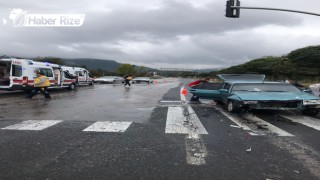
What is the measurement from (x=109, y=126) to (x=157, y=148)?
2.72 metres

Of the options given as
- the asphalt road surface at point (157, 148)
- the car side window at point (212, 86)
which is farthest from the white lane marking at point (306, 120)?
the car side window at point (212, 86)

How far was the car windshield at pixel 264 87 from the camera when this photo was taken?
506 inches

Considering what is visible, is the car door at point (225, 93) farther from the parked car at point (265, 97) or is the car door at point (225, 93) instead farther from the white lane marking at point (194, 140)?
the white lane marking at point (194, 140)

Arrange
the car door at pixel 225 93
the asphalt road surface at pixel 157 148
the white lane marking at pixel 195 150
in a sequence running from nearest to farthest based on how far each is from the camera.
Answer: the asphalt road surface at pixel 157 148 → the white lane marking at pixel 195 150 → the car door at pixel 225 93

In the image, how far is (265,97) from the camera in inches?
454

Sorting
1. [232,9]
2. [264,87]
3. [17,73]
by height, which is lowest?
[264,87]

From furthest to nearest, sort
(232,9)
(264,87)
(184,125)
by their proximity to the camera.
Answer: (232,9) < (264,87) < (184,125)

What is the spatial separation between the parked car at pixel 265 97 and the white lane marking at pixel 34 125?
582 centimetres

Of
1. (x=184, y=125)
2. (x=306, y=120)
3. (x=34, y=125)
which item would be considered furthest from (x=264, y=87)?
(x=34, y=125)

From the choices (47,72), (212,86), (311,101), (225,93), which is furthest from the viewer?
(47,72)

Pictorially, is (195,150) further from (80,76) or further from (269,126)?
(80,76)

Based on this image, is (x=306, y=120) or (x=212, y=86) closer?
(x=306, y=120)

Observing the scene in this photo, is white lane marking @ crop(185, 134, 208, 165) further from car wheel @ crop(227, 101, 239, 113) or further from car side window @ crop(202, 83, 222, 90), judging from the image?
car side window @ crop(202, 83, 222, 90)

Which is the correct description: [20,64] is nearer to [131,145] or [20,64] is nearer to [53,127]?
[53,127]
